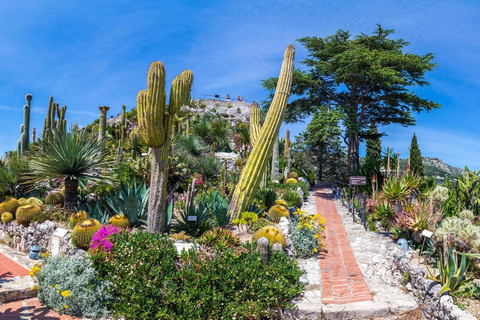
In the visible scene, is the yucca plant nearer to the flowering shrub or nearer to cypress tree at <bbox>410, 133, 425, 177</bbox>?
the flowering shrub

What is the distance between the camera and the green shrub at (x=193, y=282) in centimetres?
512

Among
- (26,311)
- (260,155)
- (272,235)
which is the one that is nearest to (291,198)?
(260,155)

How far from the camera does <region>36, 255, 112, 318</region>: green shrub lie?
5398mm

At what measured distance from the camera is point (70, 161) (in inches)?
336

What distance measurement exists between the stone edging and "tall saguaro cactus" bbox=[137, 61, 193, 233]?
17.1 ft

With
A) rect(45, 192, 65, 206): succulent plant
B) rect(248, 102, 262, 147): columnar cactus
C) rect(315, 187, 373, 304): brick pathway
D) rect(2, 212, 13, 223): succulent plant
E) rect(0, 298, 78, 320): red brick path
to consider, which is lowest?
rect(0, 298, 78, 320): red brick path

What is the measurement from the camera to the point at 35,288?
19.4 ft

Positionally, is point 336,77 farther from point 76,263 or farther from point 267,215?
point 76,263

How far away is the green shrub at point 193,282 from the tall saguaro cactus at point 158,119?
1241mm

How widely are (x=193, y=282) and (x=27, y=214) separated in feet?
19.5

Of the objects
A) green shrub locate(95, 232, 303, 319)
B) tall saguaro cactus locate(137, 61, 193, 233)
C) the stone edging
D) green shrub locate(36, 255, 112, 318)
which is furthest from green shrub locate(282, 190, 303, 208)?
green shrub locate(36, 255, 112, 318)

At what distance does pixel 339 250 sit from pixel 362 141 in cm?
1713

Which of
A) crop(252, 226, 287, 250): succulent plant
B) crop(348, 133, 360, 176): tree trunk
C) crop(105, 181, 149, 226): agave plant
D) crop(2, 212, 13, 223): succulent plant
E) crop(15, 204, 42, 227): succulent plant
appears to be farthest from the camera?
crop(348, 133, 360, 176): tree trunk

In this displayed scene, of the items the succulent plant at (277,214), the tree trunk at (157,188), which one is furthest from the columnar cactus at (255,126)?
the tree trunk at (157,188)
